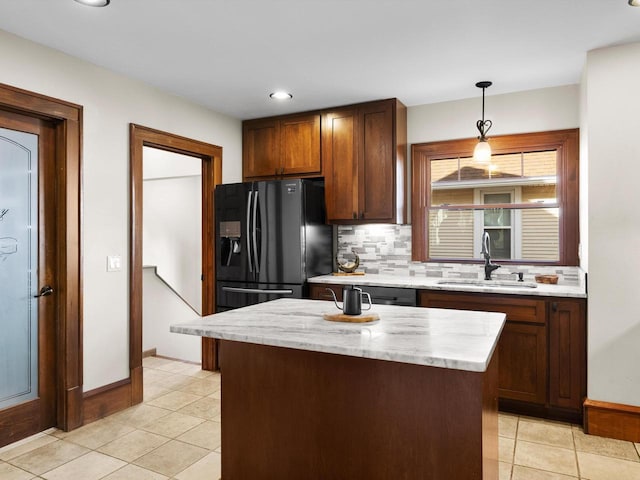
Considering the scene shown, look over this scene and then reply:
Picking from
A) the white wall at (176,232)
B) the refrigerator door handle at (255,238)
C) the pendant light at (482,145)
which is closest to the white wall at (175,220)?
the white wall at (176,232)

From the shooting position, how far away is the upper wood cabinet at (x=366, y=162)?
3938 mm

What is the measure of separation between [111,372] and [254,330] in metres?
1.99

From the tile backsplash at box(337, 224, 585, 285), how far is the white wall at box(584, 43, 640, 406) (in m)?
0.88

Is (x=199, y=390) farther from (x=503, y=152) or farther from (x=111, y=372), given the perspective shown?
(x=503, y=152)

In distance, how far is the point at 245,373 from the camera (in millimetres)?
2045

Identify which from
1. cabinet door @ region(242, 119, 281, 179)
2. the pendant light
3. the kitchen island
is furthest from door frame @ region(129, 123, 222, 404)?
the pendant light

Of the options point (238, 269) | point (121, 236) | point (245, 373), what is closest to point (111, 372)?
point (121, 236)

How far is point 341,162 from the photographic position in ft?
13.6

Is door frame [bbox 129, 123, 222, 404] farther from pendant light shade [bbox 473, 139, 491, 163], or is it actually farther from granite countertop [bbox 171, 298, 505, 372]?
pendant light shade [bbox 473, 139, 491, 163]

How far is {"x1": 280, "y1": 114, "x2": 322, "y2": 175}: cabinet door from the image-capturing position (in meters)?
4.26

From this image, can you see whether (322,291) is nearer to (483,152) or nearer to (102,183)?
(483,152)

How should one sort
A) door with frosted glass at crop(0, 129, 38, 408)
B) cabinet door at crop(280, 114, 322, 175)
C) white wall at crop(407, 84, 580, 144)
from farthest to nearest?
cabinet door at crop(280, 114, 322, 175) → white wall at crop(407, 84, 580, 144) → door with frosted glass at crop(0, 129, 38, 408)

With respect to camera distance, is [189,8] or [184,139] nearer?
[189,8]

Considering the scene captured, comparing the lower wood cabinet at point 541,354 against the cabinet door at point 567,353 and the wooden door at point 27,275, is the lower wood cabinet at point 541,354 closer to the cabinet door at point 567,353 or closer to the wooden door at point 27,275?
the cabinet door at point 567,353
